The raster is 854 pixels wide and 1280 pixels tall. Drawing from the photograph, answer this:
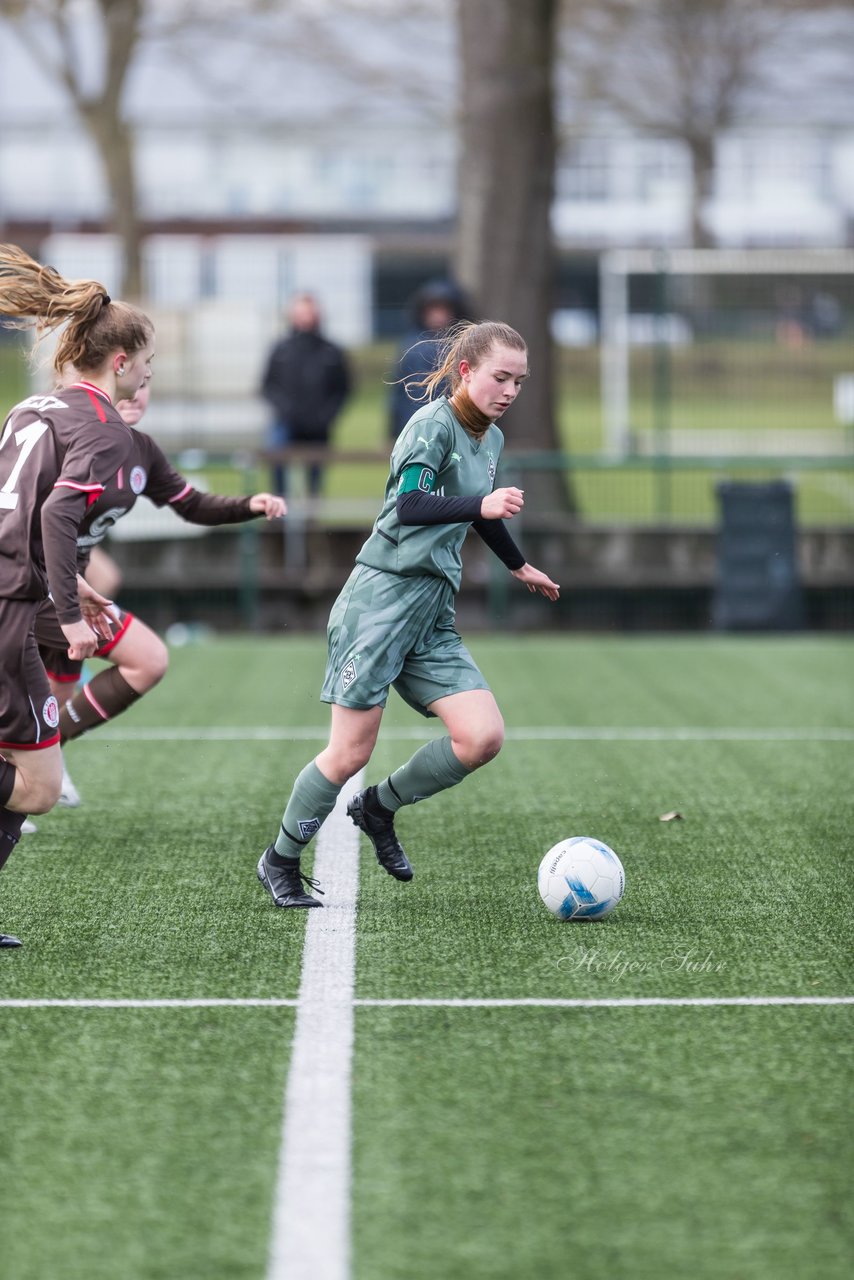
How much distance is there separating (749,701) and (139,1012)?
6.66 meters

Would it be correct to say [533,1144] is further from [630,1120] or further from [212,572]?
[212,572]

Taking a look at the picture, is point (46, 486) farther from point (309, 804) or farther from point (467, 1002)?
point (467, 1002)

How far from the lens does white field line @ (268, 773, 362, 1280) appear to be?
310 cm

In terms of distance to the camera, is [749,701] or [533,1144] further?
[749,701]

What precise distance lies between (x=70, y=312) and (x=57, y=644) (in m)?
1.52

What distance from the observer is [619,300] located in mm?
18562

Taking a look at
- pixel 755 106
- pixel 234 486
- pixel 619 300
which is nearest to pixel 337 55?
pixel 755 106

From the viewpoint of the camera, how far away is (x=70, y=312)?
16.7ft

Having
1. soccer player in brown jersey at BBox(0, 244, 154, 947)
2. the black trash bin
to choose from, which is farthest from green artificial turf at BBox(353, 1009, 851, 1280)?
the black trash bin

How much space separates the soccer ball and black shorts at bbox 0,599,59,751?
4.93ft

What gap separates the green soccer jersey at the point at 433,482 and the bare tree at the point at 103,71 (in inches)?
917

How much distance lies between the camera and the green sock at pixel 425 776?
5.46 meters

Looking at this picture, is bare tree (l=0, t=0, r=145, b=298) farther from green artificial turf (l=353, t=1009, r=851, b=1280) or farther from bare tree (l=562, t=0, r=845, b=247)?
green artificial turf (l=353, t=1009, r=851, b=1280)

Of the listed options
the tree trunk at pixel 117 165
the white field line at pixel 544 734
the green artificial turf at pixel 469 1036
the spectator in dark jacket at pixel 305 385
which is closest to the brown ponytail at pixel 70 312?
the green artificial turf at pixel 469 1036
